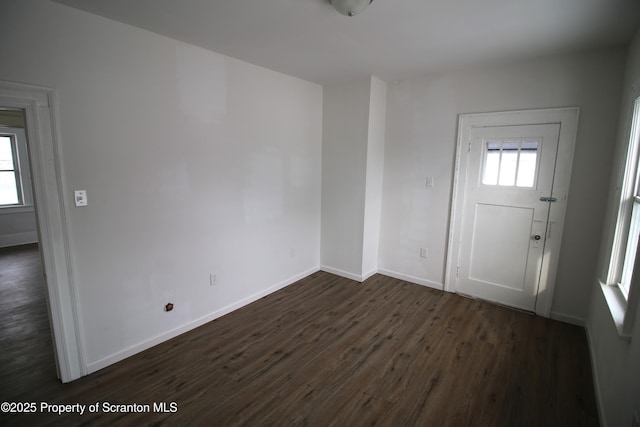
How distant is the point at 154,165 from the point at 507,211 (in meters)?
3.59

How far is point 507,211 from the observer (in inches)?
130

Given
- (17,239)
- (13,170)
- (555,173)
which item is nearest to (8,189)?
(13,170)

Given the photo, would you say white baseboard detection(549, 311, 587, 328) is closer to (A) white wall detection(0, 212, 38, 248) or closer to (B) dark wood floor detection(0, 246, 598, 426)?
(B) dark wood floor detection(0, 246, 598, 426)

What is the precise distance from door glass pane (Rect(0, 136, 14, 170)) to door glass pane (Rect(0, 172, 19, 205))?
138 millimetres

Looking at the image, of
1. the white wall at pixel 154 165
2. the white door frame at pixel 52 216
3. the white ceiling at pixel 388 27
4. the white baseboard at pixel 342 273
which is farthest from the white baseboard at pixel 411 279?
the white door frame at pixel 52 216

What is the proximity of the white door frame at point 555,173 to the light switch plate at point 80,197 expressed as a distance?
11.9ft

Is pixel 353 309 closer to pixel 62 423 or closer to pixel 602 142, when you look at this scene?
pixel 62 423

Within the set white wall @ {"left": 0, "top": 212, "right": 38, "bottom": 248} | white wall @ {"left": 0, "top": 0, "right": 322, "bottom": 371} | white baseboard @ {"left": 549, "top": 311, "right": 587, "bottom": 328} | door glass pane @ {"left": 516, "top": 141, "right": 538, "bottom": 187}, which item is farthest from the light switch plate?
white wall @ {"left": 0, "top": 212, "right": 38, "bottom": 248}

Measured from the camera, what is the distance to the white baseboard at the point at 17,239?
556 centimetres

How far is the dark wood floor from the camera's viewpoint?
1.93m

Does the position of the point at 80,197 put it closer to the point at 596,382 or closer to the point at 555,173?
the point at 596,382

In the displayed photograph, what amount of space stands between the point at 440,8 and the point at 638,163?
1.73 meters

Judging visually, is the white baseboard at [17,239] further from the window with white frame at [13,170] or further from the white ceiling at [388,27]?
the white ceiling at [388,27]

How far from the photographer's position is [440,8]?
1.98 metres
